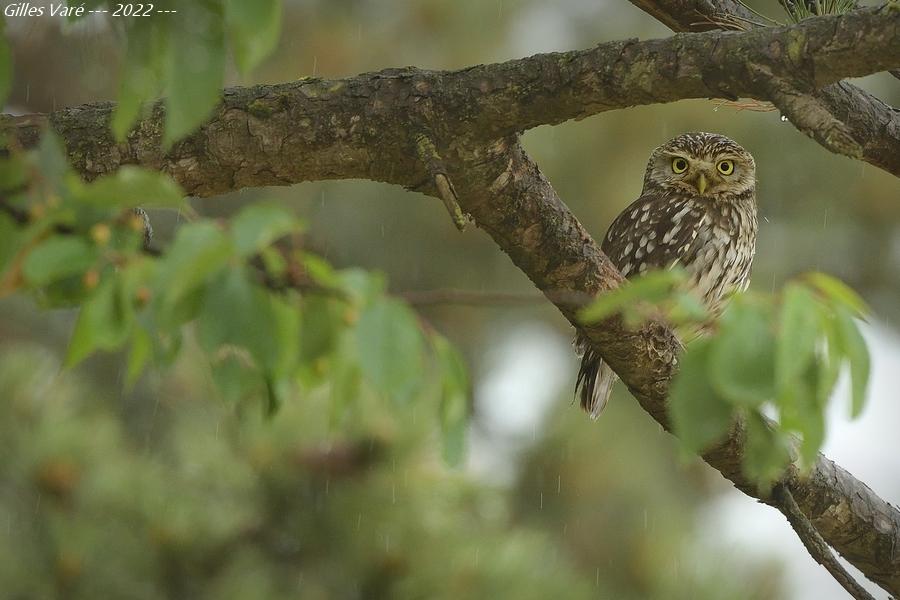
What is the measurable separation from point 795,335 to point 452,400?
34 cm

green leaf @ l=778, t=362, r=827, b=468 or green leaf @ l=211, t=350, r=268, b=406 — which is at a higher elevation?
green leaf @ l=778, t=362, r=827, b=468

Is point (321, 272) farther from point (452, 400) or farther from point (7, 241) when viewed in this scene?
point (7, 241)

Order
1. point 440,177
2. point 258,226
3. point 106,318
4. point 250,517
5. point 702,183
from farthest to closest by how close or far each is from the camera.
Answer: point 702,183 → point 250,517 → point 440,177 → point 106,318 → point 258,226

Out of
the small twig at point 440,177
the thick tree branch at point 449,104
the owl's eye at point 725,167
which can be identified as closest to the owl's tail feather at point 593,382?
the owl's eye at point 725,167

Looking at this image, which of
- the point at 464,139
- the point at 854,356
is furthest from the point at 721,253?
the point at 854,356

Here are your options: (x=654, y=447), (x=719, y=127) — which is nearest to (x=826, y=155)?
(x=719, y=127)

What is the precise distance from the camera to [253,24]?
43.7 inches

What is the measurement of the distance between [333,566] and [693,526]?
2.17 meters

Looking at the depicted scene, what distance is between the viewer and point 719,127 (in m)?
5.71

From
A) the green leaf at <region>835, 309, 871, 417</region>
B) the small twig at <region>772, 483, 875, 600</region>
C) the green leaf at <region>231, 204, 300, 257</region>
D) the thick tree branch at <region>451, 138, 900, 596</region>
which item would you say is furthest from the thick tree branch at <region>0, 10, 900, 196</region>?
the green leaf at <region>231, 204, 300, 257</region>

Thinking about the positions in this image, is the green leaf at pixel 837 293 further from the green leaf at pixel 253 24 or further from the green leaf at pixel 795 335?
the green leaf at pixel 253 24

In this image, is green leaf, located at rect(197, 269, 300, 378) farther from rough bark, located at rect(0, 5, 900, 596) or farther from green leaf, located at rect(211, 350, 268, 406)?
rough bark, located at rect(0, 5, 900, 596)

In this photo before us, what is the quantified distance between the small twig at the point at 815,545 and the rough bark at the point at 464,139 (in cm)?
12

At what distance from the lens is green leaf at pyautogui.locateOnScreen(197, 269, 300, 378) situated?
107 centimetres
